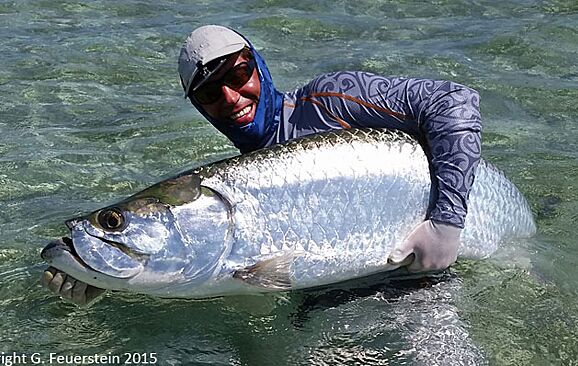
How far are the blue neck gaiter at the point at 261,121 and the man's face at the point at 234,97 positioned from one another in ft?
0.08

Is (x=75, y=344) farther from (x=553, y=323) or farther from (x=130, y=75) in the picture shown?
(x=130, y=75)

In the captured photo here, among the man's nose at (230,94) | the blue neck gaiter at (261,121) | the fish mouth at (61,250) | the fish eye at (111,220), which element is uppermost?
the man's nose at (230,94)

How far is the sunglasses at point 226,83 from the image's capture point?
11.4 ft

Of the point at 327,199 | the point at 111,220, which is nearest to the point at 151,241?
Result: the point at 111,220

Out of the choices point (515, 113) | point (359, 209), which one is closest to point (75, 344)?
point (359, 209)

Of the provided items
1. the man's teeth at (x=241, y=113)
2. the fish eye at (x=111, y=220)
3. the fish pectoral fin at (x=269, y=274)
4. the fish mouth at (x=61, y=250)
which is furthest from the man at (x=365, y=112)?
the fish pectoral fin at (x=269, y=274)

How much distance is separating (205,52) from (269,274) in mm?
897

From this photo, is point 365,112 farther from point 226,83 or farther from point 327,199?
point 226,83

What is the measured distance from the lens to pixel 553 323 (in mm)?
3586

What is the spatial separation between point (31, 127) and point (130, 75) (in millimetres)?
1529

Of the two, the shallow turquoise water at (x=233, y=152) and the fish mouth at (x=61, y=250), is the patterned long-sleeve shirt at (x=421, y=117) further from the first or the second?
the fish mouth at (x=61, y=250)

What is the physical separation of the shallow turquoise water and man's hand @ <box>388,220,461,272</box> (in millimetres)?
227

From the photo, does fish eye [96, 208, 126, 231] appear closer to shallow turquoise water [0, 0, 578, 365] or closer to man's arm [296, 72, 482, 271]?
shallow turquoise water [0, 0, 578, 365]

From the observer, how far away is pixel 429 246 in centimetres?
340
